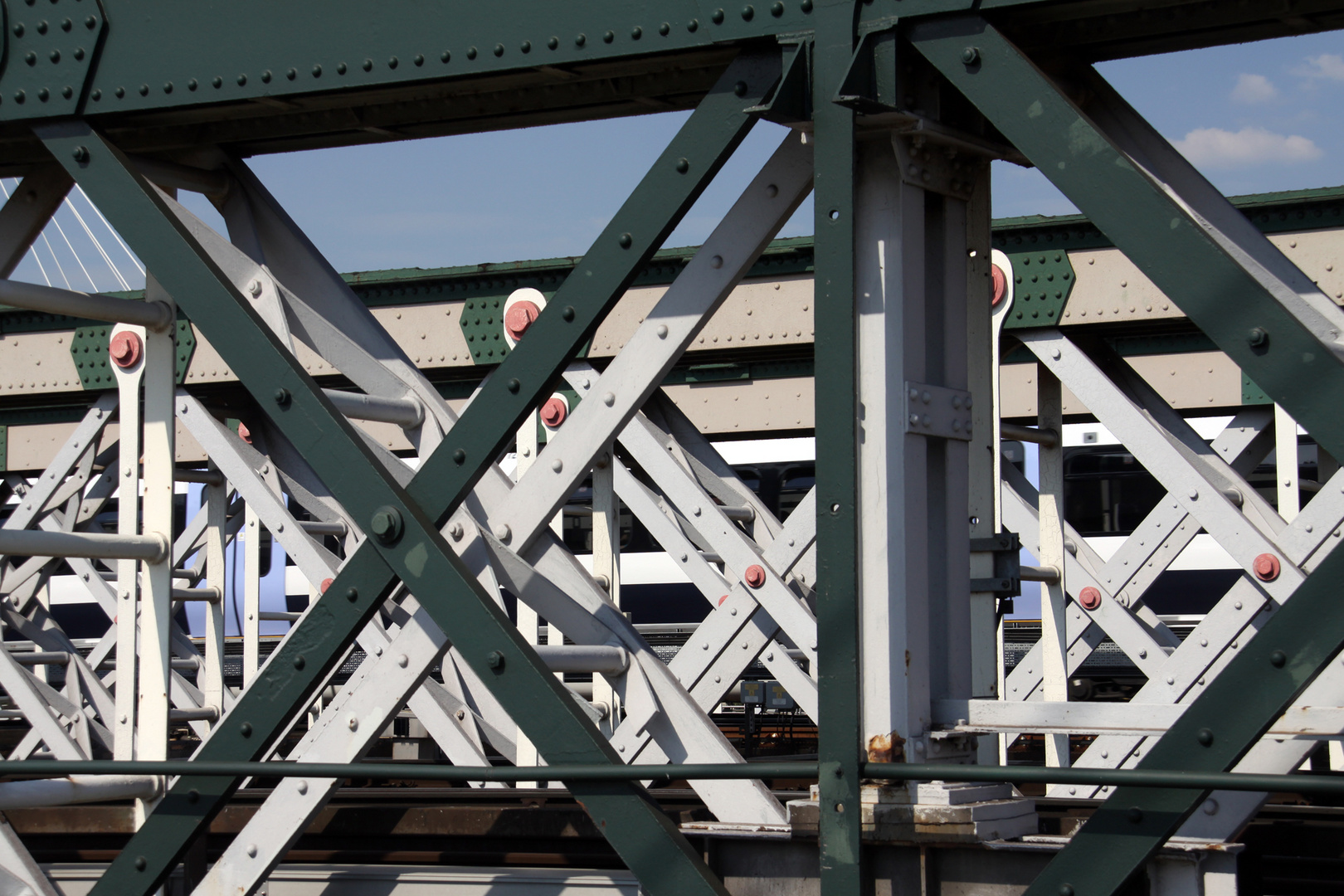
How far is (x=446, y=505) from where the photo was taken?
4.55 metres

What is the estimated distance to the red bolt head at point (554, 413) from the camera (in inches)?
436

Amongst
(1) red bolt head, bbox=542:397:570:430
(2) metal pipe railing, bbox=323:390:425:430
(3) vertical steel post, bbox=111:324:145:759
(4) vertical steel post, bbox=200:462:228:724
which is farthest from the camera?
(4) vertical steel post, bbox=200:462:228:724

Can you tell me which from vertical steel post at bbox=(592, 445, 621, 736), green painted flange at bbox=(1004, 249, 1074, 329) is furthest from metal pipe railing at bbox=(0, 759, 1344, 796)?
green painted flange at bbox=(1004, 249, 1074, 329)

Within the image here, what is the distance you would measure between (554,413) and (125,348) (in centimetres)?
322

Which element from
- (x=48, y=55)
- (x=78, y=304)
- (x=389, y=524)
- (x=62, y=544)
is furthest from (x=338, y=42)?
(x=62, y=544)

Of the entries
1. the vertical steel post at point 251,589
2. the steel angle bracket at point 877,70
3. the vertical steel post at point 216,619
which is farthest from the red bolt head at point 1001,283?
the vertical steel post at point 216,619

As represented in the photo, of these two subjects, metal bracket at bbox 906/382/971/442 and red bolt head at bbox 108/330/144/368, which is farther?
red bolt head at bbox 108/330/144/368

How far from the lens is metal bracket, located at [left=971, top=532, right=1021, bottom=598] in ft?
16.2

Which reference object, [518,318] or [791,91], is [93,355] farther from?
[791,91]

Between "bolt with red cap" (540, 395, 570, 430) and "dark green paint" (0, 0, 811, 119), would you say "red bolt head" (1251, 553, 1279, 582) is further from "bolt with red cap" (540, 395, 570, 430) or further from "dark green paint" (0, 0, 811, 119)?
"dark green paint" (0, 0, 811, 119)

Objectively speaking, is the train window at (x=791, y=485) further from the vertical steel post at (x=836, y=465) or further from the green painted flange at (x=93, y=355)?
the vertical steel post at (x=836, y=465)

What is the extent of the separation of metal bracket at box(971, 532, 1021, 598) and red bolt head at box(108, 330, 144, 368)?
542 centimetres

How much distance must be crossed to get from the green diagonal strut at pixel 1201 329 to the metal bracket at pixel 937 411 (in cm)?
75

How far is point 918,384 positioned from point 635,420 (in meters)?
6.21
